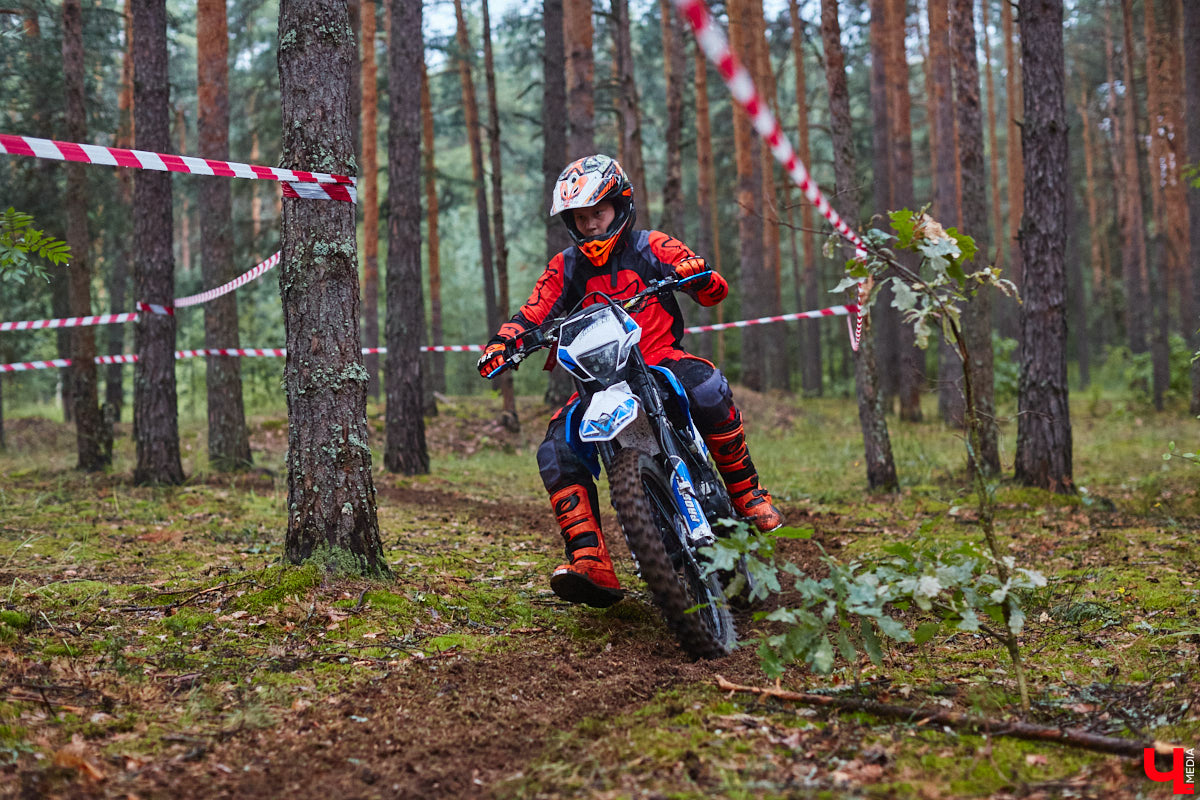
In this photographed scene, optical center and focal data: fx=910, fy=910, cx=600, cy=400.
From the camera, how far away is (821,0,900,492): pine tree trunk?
840 cm

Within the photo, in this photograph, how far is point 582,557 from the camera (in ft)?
14.2

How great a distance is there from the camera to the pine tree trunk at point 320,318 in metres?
4.45

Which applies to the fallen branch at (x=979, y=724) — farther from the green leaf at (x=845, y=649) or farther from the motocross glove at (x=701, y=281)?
the motocross glove at (x=701, y=281)

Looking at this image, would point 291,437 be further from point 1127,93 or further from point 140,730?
point 1127,93

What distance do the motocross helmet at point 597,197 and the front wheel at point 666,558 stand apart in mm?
1211

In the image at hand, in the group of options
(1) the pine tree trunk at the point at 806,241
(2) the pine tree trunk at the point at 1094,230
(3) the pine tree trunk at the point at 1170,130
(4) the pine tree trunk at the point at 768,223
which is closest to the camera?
(3) the pine tree trunk at the point at 1170,130

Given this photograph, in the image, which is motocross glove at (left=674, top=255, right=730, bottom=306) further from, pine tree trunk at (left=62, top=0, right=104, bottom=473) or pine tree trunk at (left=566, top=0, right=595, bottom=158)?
pine tree trunk at (left=566, top=0, right=595, bottom=158)

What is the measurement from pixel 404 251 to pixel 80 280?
138 inches

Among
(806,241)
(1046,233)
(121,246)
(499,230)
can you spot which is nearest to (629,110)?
(499,230)

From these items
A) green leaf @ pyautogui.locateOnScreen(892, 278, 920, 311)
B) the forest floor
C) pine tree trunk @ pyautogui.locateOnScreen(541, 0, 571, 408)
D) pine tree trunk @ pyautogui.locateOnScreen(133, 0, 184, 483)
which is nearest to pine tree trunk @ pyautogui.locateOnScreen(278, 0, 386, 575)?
the forest floor

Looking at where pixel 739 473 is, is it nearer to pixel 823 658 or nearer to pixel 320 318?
pixel 823 658

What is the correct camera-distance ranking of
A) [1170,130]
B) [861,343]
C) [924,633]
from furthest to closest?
[1170,130]
[861,343]
[924,633]

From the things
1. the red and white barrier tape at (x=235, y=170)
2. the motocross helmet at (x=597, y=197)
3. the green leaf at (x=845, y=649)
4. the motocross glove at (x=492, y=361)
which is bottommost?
Result: the green leaf at (x=845, y=649)

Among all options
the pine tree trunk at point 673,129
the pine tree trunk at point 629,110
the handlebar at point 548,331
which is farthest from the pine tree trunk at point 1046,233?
the pine tree trunk at point 673,129
